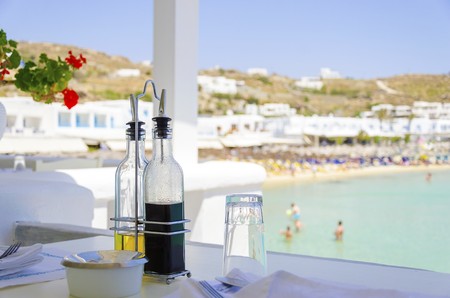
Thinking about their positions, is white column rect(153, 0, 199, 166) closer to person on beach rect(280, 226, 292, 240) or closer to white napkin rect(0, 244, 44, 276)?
white napkin rect(0, 244, 44, 276)

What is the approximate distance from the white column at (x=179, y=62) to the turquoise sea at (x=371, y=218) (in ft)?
32.3

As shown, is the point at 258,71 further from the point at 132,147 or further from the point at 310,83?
the point at 132,147

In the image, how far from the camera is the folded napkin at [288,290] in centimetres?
64

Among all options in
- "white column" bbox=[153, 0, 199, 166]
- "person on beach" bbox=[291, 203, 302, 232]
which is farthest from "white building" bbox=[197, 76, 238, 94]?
"white column" bbox=[153, 0, 199, 166]

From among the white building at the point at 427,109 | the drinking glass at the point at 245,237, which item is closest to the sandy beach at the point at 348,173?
the white building at the point at 427,109

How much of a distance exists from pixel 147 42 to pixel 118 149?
33.8 ft

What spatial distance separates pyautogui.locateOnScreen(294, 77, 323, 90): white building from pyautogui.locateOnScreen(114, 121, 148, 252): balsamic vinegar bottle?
2683cm

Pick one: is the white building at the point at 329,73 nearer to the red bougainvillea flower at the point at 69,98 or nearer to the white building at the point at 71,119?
the white building at the point at 71,119

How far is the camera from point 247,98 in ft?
86.9

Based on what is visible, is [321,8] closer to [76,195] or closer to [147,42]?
[147,42]

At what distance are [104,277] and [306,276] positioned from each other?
0.87ft

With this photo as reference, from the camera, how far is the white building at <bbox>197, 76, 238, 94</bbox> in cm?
2555

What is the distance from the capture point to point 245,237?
0.74 m

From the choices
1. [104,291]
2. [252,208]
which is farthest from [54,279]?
[252,208]
